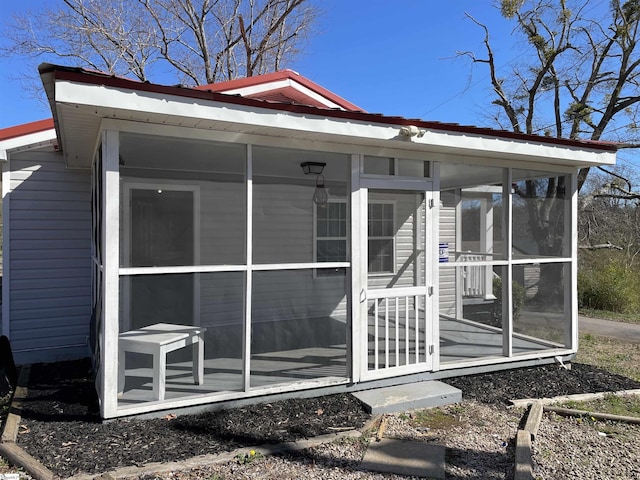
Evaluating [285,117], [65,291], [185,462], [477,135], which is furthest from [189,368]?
[477,135]

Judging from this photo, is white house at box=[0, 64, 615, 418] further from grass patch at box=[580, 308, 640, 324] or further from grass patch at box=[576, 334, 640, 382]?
grass patch at box=[580, 308, 640, 324]

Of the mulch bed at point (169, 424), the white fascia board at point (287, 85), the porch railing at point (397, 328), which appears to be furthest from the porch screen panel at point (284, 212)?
the mulch bed at point (169, 424)

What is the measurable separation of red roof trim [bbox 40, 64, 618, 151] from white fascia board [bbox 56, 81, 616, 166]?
3 centimetres

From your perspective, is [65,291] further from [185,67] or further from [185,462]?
[185,67]

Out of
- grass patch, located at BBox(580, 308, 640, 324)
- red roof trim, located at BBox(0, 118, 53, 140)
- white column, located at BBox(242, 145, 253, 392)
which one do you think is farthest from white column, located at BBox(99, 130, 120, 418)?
grass patch, located at BBox(580, 308, 640, 324)

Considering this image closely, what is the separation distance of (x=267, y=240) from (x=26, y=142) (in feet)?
9.88

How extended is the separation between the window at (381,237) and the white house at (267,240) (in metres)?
0.02

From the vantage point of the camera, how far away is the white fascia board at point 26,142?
5137 millimetres

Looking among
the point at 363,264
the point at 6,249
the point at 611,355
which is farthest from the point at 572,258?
the point at 6,249

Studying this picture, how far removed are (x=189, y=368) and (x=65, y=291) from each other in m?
2.27

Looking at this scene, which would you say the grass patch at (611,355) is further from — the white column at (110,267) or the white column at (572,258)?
the white column at (110,267)

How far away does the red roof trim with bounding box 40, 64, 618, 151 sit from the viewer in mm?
2803

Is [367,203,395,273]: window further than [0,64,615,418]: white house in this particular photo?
Yes

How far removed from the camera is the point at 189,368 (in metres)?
4.50
